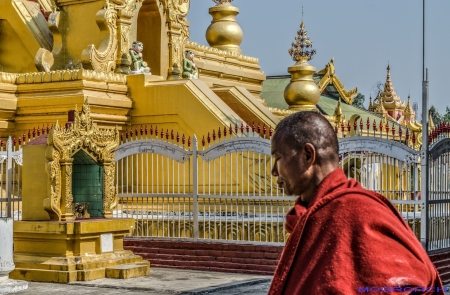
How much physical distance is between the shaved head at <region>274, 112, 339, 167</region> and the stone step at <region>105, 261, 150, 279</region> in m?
7.31

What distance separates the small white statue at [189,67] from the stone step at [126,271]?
7.78 metres

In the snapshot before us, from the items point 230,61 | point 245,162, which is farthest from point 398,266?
point 230,61

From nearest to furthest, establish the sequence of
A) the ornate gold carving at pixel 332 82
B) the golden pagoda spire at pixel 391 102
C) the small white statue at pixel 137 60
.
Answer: the small white statue at pixel 137 60 < the ornate gold carving at pixel 332 82 < the golden pagoda spire at pixel 391 102

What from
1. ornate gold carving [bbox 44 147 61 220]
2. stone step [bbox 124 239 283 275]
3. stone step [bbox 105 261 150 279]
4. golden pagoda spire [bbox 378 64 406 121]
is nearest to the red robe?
stone step [bbox 105 261 150 279]

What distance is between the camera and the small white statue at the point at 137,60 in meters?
16.1

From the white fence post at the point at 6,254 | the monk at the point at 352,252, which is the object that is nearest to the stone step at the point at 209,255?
the white fence post at the point at 6,254

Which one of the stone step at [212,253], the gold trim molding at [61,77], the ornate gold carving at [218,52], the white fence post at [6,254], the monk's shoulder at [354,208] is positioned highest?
the ornate gold carving at [218,52]

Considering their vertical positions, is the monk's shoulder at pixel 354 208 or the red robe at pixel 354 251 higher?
the monk's shoulder at pixel 354 208

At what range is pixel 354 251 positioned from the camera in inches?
99.3

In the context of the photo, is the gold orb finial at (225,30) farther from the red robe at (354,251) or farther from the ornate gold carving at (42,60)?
the red robe at (354,251)

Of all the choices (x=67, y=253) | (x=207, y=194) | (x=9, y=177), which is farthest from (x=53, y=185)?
(x=207, y=194)

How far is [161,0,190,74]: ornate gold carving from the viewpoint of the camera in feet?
57.3

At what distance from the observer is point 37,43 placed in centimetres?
1644

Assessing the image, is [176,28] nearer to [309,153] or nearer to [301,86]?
[301,86]
